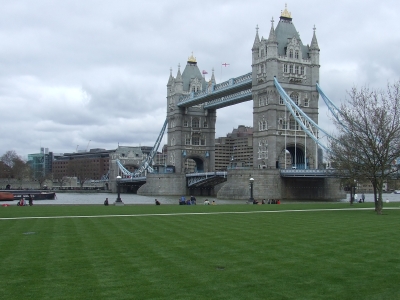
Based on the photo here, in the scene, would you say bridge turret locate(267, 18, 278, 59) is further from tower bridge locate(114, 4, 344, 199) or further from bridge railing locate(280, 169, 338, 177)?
bridge railing locate(280, 169, 338, 177)

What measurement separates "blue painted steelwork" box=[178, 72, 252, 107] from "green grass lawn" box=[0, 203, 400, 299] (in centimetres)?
6758

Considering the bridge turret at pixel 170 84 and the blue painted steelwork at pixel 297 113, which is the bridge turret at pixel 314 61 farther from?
the bridge turret at pixel 170 84

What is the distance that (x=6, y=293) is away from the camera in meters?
10.6

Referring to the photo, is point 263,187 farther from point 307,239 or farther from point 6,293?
point 6,293

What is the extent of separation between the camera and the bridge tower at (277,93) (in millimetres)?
78062

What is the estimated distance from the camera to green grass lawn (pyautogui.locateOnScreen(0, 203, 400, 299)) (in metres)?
10.9

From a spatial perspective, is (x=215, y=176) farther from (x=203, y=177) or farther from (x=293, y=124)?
(x=293, y=124)

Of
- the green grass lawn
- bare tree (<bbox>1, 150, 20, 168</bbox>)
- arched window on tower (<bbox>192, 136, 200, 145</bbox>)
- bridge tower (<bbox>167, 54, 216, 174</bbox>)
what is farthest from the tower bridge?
bare tree (<bbox>1, 150, 20, 168</bbox>)

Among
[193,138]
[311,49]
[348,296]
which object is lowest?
[348,296]

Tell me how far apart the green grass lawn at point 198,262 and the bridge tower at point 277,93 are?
5806cm

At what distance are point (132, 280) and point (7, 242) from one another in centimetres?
673

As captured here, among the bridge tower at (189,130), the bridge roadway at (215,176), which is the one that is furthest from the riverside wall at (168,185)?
the bridge tower at (189,130)

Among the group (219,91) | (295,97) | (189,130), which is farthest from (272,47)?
(189,130)

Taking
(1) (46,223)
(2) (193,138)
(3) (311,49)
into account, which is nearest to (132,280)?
(1) (46,223)
